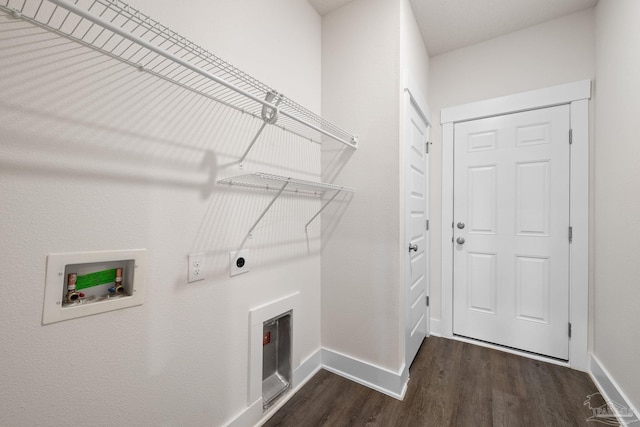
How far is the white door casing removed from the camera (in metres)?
1.75

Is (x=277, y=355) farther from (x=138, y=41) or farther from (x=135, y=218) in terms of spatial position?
(x=138, y=41)

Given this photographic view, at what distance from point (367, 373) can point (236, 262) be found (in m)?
1.19

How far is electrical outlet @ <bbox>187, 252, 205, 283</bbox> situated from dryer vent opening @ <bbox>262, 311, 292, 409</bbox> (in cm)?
59

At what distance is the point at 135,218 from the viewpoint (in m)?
0.93

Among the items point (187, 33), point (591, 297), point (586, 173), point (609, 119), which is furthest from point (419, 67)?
point (591, 297)

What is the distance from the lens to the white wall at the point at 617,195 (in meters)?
1.34

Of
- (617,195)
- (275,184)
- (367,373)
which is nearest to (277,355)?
(367,373)

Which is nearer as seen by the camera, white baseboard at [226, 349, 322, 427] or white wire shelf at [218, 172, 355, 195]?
white wire shelf at [218, 172, 355, 195]

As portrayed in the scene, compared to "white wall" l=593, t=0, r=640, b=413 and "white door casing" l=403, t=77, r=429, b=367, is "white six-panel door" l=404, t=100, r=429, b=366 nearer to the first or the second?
"white door casing" l=403, t=77, r=429, b=367

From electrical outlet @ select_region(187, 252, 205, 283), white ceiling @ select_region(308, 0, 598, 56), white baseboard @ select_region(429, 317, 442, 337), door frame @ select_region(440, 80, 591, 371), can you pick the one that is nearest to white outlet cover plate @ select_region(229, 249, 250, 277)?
electrical outlet @ select_region(187, 252, 205, 283)

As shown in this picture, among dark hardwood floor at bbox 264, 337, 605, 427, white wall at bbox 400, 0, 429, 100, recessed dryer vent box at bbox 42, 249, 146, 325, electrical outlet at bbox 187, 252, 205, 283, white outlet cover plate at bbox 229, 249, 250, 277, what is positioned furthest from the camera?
white wall at bbox 400, 0, 429, 100

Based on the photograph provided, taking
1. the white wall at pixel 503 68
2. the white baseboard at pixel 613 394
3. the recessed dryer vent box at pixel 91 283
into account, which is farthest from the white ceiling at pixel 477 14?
the white baseboard at pixel 613 394

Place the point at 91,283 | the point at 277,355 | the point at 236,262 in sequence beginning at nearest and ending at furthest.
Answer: the point at 91,283 → the point at 236,262 → the point at 277,355

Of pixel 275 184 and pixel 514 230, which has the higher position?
pixel 275 184
